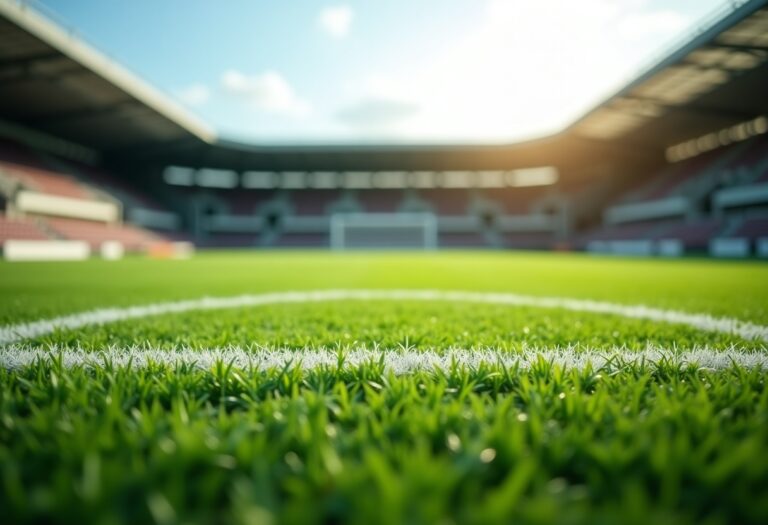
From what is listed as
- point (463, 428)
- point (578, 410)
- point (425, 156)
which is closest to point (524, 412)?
point (578, 410)

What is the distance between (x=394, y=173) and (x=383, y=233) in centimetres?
888

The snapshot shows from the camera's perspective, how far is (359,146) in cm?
3684

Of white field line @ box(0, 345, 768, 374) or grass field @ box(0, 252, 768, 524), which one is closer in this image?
grass field @ box(0, 252, 768, 524)

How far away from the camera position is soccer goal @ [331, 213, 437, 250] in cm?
4069

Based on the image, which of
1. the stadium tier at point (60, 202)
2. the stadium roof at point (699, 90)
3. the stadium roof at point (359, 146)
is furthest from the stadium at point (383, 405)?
the stadium tier at point (60, 202)

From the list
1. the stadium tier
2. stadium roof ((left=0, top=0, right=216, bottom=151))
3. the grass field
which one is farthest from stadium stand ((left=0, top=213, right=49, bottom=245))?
the grass field

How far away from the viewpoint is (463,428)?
1.14 meters

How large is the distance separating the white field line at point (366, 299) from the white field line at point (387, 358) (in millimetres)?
757

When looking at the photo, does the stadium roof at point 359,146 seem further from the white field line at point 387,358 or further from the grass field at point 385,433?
the grass field at point 385,433

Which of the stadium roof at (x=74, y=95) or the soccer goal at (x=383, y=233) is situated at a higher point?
the stadium roof at (x=74, y=95)

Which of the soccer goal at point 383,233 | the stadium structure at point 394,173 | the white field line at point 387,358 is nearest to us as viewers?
the white field line at point 387,358

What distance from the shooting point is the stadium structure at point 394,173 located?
800 inches

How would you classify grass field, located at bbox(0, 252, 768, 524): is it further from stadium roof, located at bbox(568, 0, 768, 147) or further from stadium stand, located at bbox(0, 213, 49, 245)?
stadium stand, located at bbox(0, 213, 49, 245)

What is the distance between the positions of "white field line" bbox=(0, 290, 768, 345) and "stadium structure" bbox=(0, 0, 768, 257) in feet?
60.4
